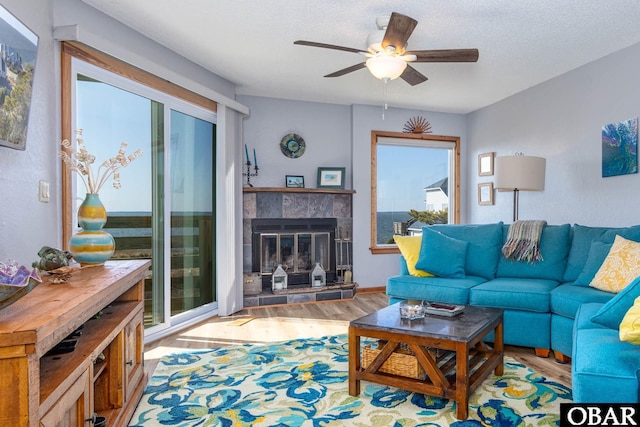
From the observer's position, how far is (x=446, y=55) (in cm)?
276

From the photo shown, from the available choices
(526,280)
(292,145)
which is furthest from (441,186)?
(526,280)

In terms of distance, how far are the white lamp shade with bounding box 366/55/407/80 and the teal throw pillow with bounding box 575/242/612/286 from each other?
2035 millimetres

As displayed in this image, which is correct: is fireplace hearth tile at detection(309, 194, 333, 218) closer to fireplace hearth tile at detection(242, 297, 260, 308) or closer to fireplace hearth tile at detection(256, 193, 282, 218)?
fireplace hearth tile at detection(256, 193, 282, 218)

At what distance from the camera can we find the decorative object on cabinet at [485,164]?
529 cm

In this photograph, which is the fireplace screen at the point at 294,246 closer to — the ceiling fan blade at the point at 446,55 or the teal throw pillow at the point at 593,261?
the ceiling fan blade at the point at 446,55

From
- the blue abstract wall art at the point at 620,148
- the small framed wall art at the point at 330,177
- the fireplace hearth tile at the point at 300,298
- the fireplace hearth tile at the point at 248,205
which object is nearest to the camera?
the blue abstract wall art at the point at 620,148

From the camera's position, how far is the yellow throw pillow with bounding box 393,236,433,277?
3.61 m

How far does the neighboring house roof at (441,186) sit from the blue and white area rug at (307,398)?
3.32 metres

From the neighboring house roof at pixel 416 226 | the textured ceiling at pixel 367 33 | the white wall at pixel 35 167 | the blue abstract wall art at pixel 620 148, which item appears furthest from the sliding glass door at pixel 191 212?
the blue abstract wall art at pixel 620 148

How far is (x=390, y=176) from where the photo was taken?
5.68m

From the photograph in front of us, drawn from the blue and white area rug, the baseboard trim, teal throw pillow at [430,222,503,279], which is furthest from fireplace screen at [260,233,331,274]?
the blue and white area rug

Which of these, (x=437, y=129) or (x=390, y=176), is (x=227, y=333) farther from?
(x=437, y=129)

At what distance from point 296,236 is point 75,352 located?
3508mm

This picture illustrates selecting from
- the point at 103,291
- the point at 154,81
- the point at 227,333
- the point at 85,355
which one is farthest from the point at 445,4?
the point at 227,333
